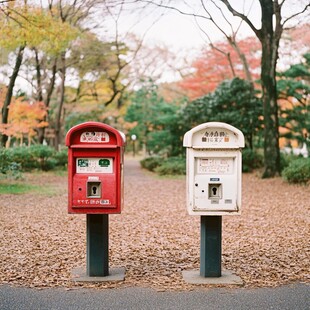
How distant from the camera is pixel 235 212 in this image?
551 cm

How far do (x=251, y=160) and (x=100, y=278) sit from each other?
18.2 metres

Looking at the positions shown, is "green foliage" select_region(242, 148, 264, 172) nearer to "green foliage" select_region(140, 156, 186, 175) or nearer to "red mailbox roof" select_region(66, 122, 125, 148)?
"green foliage" select_region(140, 156, 186, 175)

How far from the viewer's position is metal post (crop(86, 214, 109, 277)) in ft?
18.7

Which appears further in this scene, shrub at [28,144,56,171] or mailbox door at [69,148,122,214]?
shrub at [28,144,56,171]

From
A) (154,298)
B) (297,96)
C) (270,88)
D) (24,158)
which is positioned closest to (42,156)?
(24,158)

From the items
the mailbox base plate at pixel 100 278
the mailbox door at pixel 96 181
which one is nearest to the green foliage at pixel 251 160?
the mailbox base plate at pixel 100 278

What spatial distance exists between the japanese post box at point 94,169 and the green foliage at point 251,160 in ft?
59.3

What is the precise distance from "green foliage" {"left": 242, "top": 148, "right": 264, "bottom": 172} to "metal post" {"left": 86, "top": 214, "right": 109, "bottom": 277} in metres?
17.9

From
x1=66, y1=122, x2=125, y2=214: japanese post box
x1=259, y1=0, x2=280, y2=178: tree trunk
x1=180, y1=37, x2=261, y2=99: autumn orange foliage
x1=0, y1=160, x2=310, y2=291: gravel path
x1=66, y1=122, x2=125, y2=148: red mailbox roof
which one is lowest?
x1=0, y1=160, x2=310, y2=291: gravel path

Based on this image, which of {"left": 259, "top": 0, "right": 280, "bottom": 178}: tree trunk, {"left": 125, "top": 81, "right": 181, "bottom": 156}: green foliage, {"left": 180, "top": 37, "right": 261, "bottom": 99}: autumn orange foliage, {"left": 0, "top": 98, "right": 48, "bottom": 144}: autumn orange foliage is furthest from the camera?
{"left": 180, "top": 37, "right": 261, "bottom": 99}: autumn orange foliage

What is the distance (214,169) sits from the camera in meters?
5.56

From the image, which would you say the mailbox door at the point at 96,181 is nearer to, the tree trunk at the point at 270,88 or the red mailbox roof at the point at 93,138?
the red mailbox roof at the point at 93,138

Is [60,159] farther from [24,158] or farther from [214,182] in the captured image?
[214,182]

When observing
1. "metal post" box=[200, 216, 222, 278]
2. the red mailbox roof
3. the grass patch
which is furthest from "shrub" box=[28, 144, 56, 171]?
"metal post" box=[200, 216, 222, 278]
